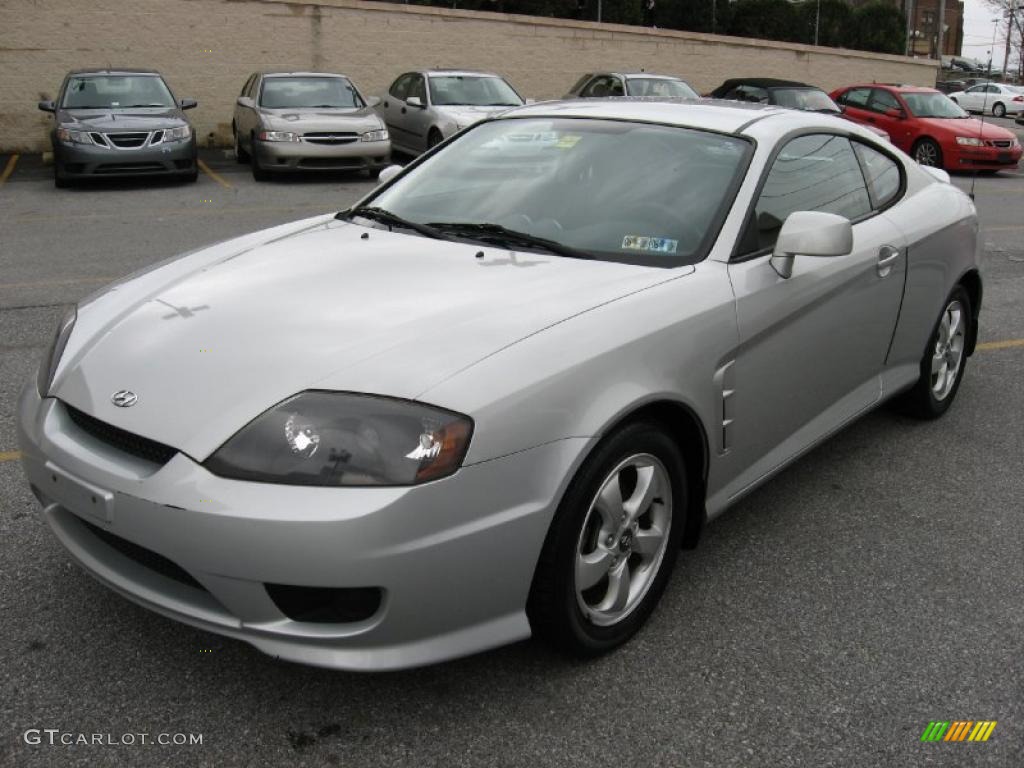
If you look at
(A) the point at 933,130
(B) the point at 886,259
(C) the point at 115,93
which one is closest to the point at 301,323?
(B) the point at 886,259

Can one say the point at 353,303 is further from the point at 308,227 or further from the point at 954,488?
the point at 954,488

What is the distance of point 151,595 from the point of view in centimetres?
249

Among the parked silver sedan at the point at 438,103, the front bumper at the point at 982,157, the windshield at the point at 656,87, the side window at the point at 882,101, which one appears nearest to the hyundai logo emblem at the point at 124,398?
the parked silver sedan at the point at 438,103

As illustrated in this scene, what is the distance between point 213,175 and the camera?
15141 millimetres

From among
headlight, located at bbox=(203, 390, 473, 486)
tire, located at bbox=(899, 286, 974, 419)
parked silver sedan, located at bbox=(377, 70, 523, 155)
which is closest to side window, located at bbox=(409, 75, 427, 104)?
parked silver sedan, located at bbox=(377, 70, 523, 155)

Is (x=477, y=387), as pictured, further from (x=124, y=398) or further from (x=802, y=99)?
(x=802, y=99)

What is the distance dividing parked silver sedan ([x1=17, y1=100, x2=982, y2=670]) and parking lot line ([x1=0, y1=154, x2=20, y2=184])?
41.9ft

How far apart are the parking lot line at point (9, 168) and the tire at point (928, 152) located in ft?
49.5

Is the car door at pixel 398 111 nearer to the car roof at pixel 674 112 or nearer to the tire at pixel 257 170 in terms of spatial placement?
the tire at pixel 257 170

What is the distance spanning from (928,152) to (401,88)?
31.0ft

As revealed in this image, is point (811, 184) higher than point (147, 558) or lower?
higher

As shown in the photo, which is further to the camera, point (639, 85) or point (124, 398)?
point (639, 85)

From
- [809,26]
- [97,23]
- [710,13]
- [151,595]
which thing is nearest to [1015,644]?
[151,595]

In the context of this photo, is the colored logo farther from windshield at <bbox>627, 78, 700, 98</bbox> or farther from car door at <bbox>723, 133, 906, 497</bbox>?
windshield at <bbox>627, 78, 700, 98</bbox>
